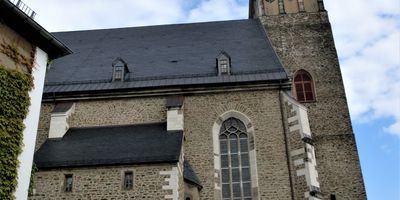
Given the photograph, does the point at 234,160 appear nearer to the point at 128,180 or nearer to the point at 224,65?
the point at 224,65

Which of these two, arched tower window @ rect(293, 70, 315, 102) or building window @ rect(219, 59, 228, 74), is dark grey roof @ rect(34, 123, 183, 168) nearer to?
building window @ rect(219, 59, 228, 74)

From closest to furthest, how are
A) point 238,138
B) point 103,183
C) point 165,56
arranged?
1. point 103,183
2. point 238,138
3. point 165,56

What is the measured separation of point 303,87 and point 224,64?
4791 mm

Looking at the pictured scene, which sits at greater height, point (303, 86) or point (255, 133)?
point (303, 86)

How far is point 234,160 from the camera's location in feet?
48.4

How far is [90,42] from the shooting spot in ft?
68.2

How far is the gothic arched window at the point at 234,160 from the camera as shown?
1424cm

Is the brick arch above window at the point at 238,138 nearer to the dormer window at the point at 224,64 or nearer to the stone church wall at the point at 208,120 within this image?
the stone church wall at the point at 208,120

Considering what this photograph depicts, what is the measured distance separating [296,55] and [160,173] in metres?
11.0

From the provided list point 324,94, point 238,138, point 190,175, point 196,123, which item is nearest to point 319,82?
point 324,94

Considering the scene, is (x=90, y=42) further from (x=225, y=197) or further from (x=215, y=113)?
(x=225, y=197)

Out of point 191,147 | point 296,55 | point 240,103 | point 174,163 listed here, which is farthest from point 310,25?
point 174,163

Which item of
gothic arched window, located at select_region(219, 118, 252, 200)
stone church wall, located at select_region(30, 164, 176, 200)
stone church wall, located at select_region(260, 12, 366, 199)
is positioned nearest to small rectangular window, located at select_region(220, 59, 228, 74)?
gothic arched window, located at select_region(219, 118, 252, 200)

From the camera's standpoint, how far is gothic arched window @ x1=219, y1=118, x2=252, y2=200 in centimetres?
1424
